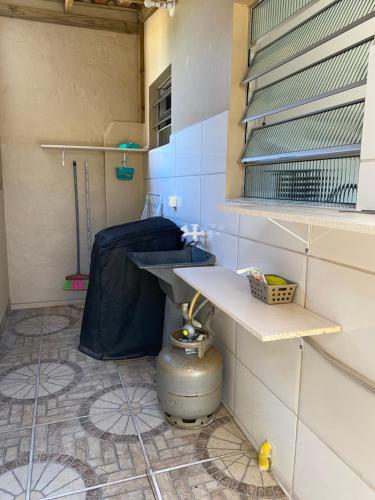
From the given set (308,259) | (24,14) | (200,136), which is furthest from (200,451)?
(24,14)

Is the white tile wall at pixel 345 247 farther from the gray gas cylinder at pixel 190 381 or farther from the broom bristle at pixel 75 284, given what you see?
the broom bristle at pixel 75 284

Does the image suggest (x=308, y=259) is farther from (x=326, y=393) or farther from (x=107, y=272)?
(x=107, y=272)

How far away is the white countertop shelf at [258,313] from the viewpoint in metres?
1.07

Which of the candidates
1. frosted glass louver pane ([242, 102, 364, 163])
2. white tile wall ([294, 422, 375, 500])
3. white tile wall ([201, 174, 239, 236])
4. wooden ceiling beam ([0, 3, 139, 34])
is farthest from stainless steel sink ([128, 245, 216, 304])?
wooden ceiling beam ([0, 3, 139, 34])

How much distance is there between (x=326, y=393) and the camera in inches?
46.1

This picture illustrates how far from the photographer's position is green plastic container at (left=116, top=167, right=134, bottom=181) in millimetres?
3473

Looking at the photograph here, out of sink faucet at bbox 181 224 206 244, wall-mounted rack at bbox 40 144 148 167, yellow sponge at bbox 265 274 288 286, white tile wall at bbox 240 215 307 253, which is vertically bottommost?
yellow sponge at bbox 265 274 288 286

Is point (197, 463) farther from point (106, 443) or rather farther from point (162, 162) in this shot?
point (162, 162)

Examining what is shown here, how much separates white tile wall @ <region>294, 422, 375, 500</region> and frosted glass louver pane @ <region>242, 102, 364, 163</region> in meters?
0.99

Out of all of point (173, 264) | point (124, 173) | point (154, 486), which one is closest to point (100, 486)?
point (154, 486)

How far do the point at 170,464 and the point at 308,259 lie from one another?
1.05m

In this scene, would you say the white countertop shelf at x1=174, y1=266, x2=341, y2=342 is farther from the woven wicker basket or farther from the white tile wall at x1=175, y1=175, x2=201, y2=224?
the white tile wall at x1=175, y1=175, x2=201, y2=224

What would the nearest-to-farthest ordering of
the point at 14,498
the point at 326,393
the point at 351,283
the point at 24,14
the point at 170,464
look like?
the point at 351,283, the point at 326,393, the point at 14,498, the point at 170,464, the point at 24,14

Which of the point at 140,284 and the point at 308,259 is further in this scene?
the point at 140,284
